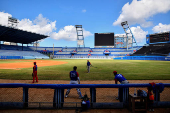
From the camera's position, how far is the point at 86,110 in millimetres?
4324

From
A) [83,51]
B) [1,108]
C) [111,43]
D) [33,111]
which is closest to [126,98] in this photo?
[33,111]

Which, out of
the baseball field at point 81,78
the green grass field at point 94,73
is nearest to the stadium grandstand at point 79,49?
the green grass field at point 94,73

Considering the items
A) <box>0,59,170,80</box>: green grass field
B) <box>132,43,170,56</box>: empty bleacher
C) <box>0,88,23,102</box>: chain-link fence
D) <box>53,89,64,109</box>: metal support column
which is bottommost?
<box>0,59,170,80</box>: green grass field

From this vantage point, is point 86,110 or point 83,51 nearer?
point 86,110

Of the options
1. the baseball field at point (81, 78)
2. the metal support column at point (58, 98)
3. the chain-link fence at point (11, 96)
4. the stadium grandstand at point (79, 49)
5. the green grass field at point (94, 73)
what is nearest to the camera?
the metal support column at point (58, 98)

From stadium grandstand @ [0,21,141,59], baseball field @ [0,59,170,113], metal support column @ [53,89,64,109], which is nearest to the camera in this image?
metal support column @ [53,89,64,109]

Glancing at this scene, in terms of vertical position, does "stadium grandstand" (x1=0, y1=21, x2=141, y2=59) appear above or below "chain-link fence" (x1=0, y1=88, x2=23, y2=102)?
above

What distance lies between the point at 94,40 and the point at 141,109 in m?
71.7

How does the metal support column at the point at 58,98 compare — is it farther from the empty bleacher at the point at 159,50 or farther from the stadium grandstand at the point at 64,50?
the stadium grandstand at the point at 64,50

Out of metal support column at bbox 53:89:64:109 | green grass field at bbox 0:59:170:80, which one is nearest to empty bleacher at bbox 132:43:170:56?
green grass field at bbox 0:59:170:80

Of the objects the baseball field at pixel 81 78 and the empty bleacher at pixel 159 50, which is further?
the empty bleacher at pixel 159 50

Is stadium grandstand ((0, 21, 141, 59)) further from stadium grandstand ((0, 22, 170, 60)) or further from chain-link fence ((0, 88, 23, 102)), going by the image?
chain-link fence ((0, 88, 23, 102))

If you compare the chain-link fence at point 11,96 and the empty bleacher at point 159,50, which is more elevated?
the empty bleacher at point 159,50

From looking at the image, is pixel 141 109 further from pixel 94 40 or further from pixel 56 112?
pixel 94 40
